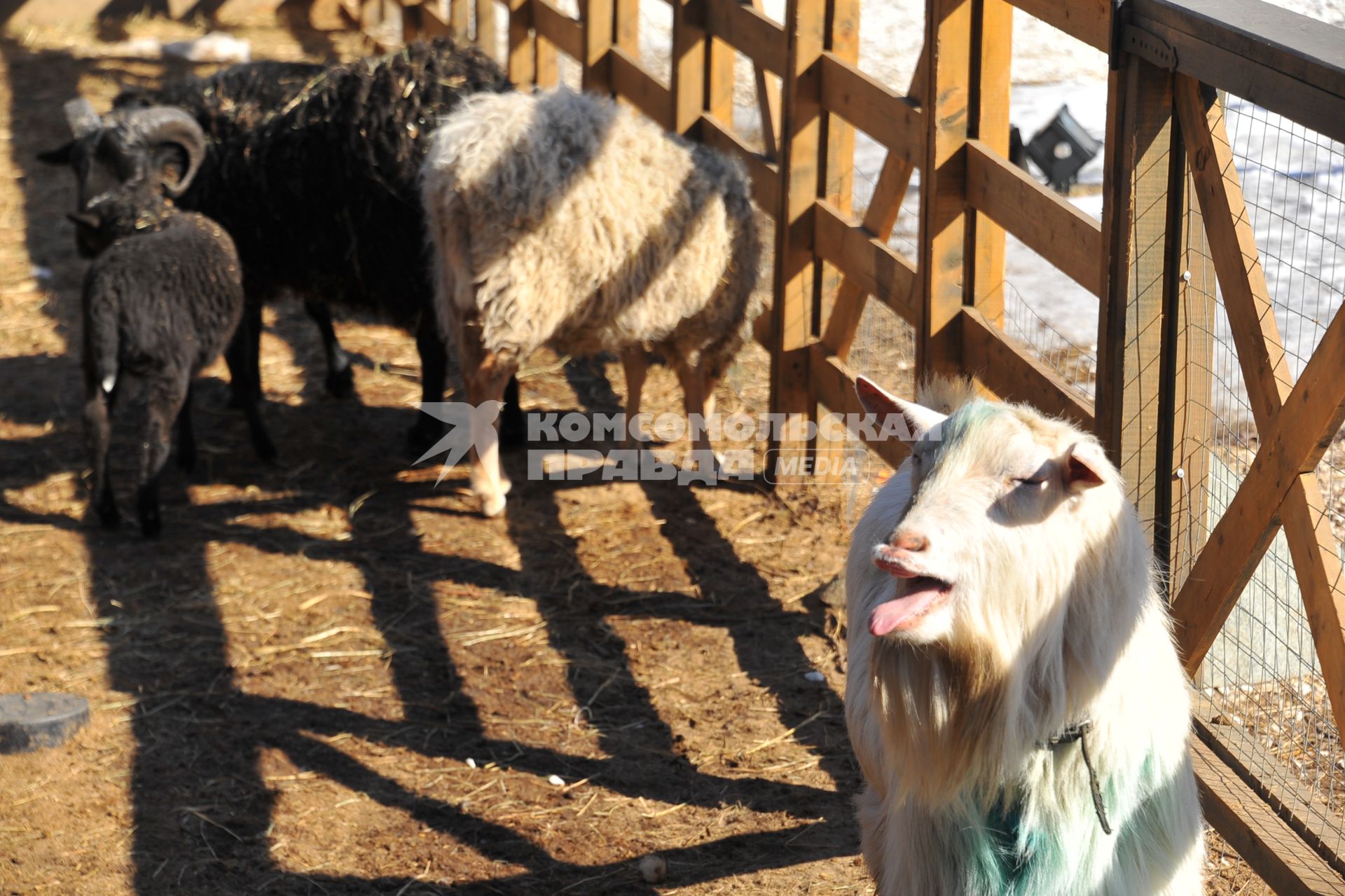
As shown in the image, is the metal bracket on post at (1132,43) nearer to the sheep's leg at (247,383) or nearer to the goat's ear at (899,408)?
the goat's ear at (899,408)

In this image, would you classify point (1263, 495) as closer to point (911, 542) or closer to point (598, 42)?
point (911, 542)

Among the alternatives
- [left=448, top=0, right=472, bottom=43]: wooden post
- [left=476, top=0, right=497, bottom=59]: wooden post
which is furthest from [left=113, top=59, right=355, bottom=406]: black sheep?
[left=448, top=0, right=472, bottom=43]: wooden post

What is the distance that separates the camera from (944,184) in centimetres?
418

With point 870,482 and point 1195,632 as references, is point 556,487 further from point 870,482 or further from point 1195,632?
point 1195,632

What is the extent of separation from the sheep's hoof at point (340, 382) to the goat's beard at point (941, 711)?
4.82 metres

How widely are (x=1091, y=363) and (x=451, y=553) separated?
117 inches

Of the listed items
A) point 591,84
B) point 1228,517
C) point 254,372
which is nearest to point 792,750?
point 1228,517

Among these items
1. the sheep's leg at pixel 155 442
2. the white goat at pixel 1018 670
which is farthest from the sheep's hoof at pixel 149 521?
the white goat at pixel 1018 670

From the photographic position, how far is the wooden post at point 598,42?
7031mm

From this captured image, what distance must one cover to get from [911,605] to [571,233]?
126 inches

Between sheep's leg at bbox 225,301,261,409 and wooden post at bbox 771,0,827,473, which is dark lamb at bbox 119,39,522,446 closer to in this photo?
sheep's leg at bbox 225,301,261,409

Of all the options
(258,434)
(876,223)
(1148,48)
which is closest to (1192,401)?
(1148,48)

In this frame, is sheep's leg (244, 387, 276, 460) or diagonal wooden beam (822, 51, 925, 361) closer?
diagonal wooden beam (822, 51, 925, 361)

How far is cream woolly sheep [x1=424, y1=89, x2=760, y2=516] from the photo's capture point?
4.91 meters
